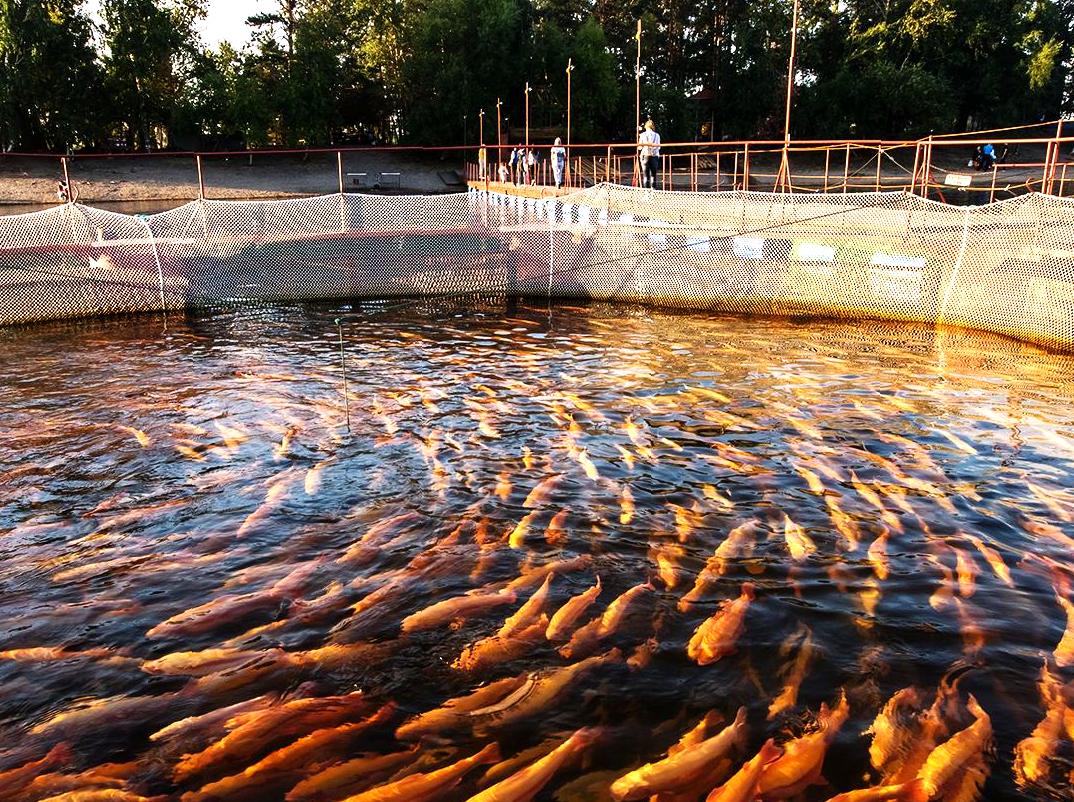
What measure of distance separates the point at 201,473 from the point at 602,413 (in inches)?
176

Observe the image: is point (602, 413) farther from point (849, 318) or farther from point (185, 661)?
point (849, 318)

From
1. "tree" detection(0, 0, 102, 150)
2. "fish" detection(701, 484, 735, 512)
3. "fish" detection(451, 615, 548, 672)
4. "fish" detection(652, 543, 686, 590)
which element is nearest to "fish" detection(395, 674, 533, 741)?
"fish" detection(451, 615, 548, 672)

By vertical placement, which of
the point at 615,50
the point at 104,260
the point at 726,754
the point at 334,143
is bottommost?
the point at 726,754

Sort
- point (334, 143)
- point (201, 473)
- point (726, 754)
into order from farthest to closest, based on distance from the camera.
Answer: point (334, 143)
point (201, 473)
point (726, 754)

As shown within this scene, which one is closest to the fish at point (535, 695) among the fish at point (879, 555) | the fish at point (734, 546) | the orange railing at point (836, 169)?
the fish at point (734, 546)

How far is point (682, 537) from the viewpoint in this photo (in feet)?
21.5

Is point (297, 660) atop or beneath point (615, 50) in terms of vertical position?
beneath

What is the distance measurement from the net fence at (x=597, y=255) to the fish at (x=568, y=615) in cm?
1011

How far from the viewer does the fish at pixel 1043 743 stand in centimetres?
402

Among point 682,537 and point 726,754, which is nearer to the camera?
point 726,754

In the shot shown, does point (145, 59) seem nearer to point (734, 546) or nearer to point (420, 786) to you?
point (734, 546)

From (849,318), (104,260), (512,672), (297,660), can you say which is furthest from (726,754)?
(104,260)

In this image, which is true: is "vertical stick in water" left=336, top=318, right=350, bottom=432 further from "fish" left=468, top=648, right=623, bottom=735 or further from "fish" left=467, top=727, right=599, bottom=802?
"fish" left=467, top=727, right=599, bottom=802

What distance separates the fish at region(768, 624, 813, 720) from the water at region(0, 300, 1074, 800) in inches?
1.7
